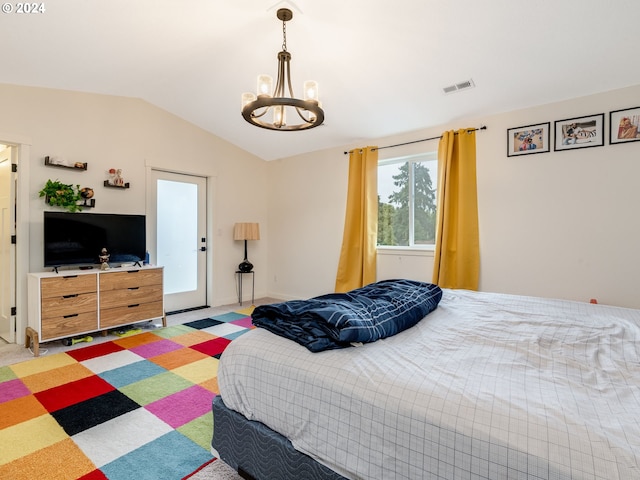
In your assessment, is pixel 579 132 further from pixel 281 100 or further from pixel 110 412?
pixel 110 412

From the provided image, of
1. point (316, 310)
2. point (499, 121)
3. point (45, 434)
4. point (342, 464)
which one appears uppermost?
point (499, 121)

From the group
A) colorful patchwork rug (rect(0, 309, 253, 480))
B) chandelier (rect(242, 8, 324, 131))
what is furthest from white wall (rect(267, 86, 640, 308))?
colorful patchwork rug (rect(0, 309, 253, 480))

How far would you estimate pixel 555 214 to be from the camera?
3.24m

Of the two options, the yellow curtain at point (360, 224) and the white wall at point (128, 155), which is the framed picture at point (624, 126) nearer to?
the yellow curtain at point (360, 224)

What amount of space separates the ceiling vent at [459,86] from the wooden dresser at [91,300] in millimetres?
3759

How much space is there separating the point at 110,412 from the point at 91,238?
217 centimetres

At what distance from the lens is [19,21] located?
2465 millimetres

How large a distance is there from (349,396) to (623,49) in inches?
132

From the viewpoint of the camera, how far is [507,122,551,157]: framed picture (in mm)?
3293

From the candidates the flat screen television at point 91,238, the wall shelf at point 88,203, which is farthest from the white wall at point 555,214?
the wall shelf at point 88,203

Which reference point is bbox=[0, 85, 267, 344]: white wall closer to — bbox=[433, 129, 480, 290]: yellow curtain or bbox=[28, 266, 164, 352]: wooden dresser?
bbox=[28, 266, 164, 352]: wooden dresser

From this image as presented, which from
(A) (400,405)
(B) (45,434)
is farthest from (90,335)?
(A) (400,405)

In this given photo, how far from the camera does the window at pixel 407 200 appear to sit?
417cm

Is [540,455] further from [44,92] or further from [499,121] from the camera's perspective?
[44,92]
